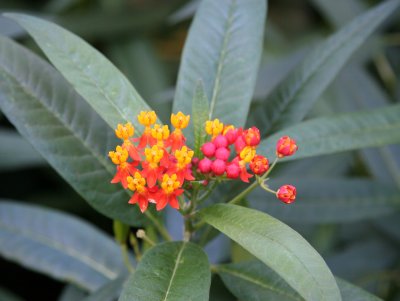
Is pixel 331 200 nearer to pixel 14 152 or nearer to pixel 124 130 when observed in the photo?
pixel 124 130

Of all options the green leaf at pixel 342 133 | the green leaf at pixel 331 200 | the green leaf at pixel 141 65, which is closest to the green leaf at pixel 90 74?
the green leaf at pixel 342 133

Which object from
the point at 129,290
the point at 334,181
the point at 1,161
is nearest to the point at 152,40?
the point at 1,161

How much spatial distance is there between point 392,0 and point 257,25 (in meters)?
0.43

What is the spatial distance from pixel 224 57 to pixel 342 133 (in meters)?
0.35

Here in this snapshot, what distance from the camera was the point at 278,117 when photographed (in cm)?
171

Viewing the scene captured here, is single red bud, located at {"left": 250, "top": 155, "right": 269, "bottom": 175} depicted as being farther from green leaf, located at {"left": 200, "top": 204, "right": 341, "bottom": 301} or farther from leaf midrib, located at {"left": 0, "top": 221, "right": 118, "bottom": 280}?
leaf midrib, located at {"left": 0, "top": 221, "right": 118, "bottom": 280}

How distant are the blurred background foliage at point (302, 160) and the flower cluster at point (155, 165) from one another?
50cm

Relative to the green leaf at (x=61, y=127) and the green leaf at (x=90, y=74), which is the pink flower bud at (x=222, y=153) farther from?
the green leaf at (x=61, y=127)

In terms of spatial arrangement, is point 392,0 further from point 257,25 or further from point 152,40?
point 152,40

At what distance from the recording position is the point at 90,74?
1446mm

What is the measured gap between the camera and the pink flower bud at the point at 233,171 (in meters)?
1.28

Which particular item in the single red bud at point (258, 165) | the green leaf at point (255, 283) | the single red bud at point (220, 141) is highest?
the single red bud at point (220, 141)

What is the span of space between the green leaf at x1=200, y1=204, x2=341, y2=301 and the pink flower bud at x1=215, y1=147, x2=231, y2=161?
0.34ft

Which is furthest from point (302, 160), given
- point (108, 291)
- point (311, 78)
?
point (108, 291)
